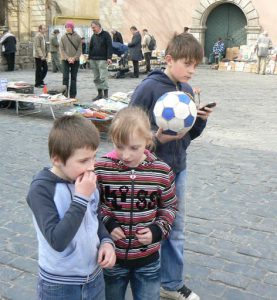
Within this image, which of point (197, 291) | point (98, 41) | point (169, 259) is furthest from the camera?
point (98, 41)

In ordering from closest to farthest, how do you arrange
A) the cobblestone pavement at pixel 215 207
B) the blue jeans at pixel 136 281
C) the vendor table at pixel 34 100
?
1. the blue jeans at pixel 136 281
2. the cobblestone pavement at pixel 215 207
3. the vendor table at pixel 34 100

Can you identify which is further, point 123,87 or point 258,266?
point 123,87

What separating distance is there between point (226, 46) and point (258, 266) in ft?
77.3

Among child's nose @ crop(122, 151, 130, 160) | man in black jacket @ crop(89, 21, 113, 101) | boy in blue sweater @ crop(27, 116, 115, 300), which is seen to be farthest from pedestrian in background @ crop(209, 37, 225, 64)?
boy in blue sweater @ crop(27, 116, 115, 300)

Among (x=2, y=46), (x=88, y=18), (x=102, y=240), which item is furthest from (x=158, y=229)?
(x=88, y=18)

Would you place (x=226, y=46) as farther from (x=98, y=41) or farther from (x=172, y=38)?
(x=172, y=38)

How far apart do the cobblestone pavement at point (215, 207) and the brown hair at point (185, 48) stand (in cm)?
160

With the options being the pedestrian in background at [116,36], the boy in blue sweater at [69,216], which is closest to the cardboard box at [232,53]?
the pedestrian in background at [116,36]

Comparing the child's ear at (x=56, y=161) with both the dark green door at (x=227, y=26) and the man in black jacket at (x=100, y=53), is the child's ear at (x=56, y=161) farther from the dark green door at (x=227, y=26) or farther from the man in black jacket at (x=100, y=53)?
the dark green door at (x=227, y=26)

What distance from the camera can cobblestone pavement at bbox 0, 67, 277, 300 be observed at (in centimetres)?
346

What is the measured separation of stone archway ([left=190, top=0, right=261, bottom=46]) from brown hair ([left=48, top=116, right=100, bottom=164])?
23884 mm

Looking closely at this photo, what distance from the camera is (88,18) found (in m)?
29.0

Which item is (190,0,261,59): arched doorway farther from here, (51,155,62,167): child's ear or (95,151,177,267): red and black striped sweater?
(51,155,62,167): child's ear

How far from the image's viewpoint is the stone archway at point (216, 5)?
24.5m
